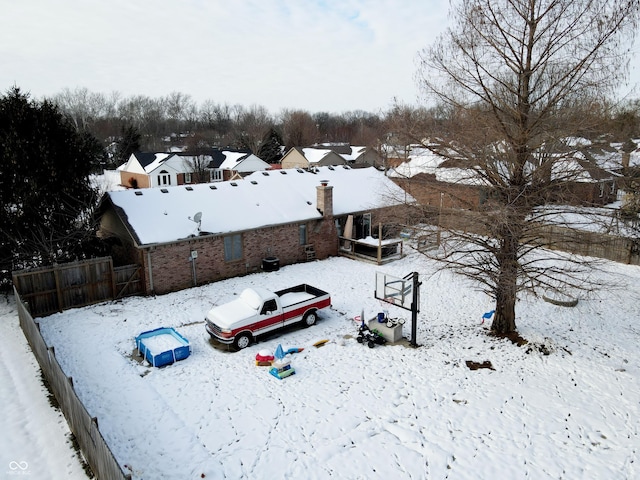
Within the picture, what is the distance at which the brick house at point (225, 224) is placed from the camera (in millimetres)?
19266

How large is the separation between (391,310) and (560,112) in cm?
886

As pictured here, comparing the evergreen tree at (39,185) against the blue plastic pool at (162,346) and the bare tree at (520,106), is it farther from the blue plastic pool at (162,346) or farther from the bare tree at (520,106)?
the bare tree at (520,106)

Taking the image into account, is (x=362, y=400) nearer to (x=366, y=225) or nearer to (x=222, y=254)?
(x=222, y=254)

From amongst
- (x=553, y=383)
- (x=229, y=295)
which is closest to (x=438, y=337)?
(x=553, y=383)

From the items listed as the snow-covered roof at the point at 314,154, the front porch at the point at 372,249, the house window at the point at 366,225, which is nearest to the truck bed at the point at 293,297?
the front porch at the point at 372,249

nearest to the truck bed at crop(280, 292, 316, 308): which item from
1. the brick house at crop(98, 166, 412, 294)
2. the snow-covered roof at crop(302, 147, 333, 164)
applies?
the brick house at crop(98, 166, 412, 294)

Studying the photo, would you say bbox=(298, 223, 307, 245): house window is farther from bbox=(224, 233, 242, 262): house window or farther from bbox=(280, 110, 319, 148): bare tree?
bbox=(280, 110, 319, 148): bare tree

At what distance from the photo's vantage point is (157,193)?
71.2ft

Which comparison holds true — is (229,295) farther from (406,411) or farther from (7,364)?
(406,411)

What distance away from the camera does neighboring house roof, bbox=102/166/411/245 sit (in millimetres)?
19781

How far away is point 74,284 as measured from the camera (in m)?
17.4

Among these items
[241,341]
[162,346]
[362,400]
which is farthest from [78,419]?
[362,400]

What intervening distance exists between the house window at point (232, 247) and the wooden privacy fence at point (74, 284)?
397 centimetres

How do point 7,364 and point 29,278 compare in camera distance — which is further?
point 29,278
